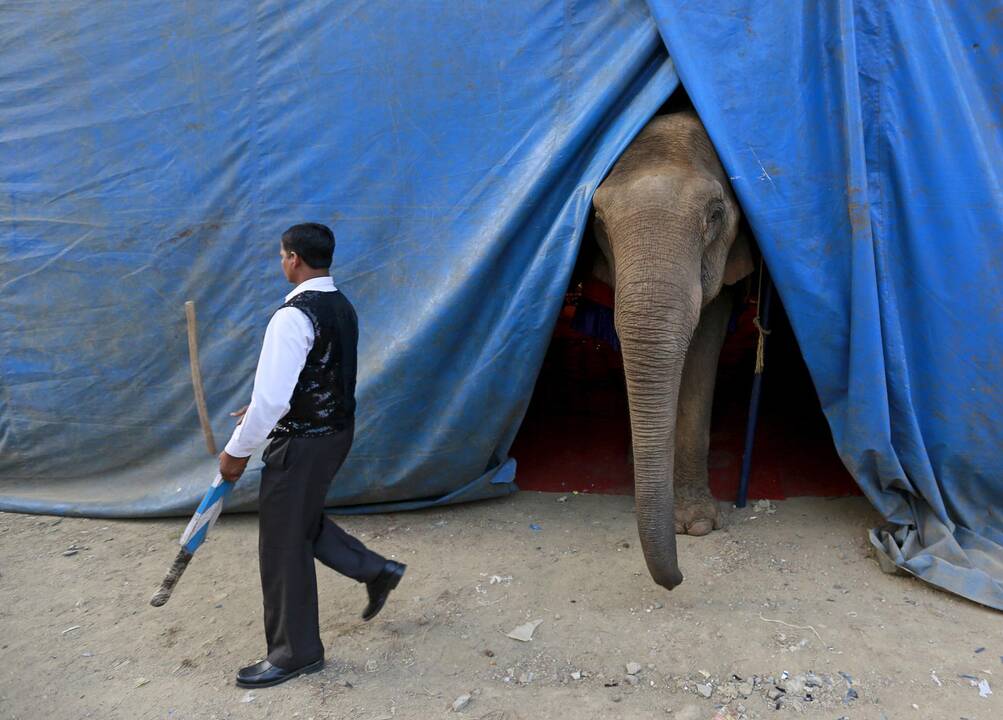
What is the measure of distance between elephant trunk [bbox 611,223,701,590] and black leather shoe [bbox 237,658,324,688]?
131 centimetres

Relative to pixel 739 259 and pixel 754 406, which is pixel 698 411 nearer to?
pixel 754 406

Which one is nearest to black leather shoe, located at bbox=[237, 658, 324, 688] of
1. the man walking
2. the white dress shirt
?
the man walking

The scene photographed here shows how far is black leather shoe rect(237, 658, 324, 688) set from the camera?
305 centimetres

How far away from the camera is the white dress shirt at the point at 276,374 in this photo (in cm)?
278

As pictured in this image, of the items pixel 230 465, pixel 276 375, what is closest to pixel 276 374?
pixel 276 375

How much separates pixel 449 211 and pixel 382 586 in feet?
5.46

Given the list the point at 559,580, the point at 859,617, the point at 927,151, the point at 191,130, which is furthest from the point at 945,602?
the point at 191,130

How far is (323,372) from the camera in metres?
2.93

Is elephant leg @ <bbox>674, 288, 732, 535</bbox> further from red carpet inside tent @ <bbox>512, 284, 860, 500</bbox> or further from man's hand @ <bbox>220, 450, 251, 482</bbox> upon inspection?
man's hand @ <bbox>220, 450, 251, 482</bbox>

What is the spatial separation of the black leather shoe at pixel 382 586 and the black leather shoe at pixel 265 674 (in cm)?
33

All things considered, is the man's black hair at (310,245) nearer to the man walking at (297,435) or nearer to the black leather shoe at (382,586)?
the man walking at (297,435)

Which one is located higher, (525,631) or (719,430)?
(719,430)

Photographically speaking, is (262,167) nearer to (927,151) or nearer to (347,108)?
(347,108)

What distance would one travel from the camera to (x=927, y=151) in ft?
11.7
